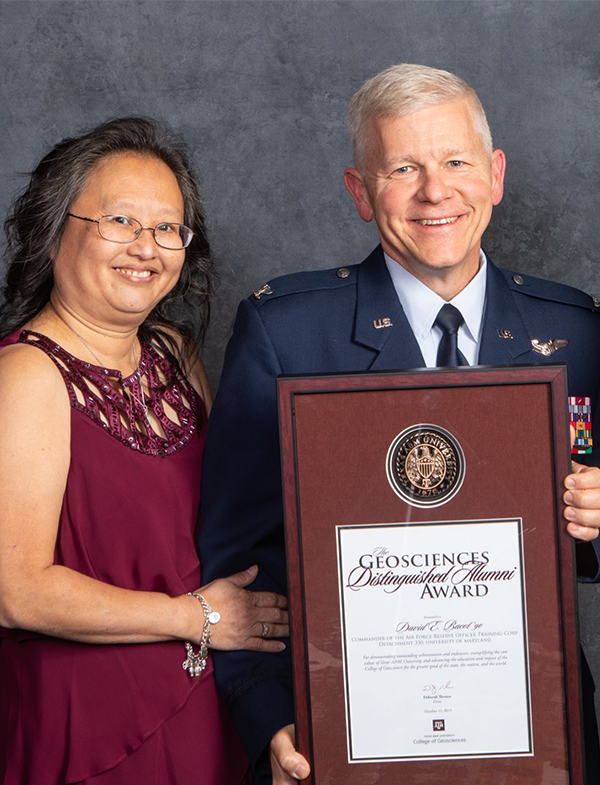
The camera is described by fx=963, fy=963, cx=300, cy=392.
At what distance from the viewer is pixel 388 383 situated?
1.55 m

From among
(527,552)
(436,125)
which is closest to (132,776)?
(527,552)

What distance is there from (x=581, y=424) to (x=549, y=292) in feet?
1.05

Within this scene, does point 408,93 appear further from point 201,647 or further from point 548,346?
point 201,647

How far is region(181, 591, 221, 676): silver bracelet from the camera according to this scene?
202cm

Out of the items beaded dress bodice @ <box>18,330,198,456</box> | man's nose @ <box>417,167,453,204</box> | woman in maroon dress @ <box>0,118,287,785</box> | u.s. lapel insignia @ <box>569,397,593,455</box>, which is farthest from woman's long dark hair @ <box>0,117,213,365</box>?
u.s. lapel insignia @ <box>569,397,593,455</box>

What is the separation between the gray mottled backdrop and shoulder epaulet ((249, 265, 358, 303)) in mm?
965

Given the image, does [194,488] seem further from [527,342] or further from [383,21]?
[383,21]

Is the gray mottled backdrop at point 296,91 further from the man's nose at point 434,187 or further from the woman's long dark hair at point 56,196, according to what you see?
the man's nose at point 434,187

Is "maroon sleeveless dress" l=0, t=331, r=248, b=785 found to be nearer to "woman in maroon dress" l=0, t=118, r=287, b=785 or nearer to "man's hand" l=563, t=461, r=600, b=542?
"woman in maroon dress" l=0, t=118, r=287, b=785

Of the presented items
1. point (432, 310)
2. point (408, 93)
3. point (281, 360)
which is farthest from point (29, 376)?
point (408, 93)

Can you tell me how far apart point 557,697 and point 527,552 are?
24 cm

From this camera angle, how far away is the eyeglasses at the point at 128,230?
2.12 m

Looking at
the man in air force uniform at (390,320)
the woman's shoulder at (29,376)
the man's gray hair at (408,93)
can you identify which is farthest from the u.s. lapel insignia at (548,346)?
the woman's shoulder at (29,376)

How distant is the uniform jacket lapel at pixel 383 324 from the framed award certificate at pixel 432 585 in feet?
1.41
